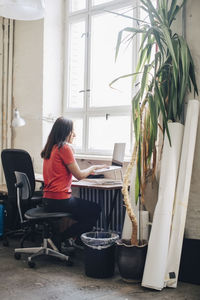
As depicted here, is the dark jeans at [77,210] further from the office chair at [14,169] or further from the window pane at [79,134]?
the window pane at [79,134]

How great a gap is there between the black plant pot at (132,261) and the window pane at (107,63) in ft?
6.35

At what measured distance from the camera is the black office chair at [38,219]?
339cm

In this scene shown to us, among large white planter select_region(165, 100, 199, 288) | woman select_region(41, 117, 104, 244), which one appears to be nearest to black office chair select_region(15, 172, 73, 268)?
woman select_region(41, 117, 104, 244)

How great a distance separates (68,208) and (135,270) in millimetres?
835

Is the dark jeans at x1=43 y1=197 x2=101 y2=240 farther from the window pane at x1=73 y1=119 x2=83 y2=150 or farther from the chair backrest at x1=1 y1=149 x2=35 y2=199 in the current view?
the window pane at x1=73 y1=119 x2=83 y2=150

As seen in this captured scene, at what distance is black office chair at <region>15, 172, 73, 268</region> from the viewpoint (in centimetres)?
339

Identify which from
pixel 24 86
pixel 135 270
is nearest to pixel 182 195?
pixel 135 270

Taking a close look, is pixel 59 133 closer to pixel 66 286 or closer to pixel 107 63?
pixel 66 286

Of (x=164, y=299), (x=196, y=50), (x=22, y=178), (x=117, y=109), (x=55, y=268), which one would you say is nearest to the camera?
(x=164, y=299)

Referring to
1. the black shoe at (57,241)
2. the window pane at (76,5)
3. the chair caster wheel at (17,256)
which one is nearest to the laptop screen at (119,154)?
the black shoe at (57,241)

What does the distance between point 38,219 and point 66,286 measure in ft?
2.16

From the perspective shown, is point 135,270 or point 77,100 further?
point 77,100

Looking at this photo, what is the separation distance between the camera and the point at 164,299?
2744 millimetres

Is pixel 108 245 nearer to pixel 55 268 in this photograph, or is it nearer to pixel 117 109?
pixel 55 268
